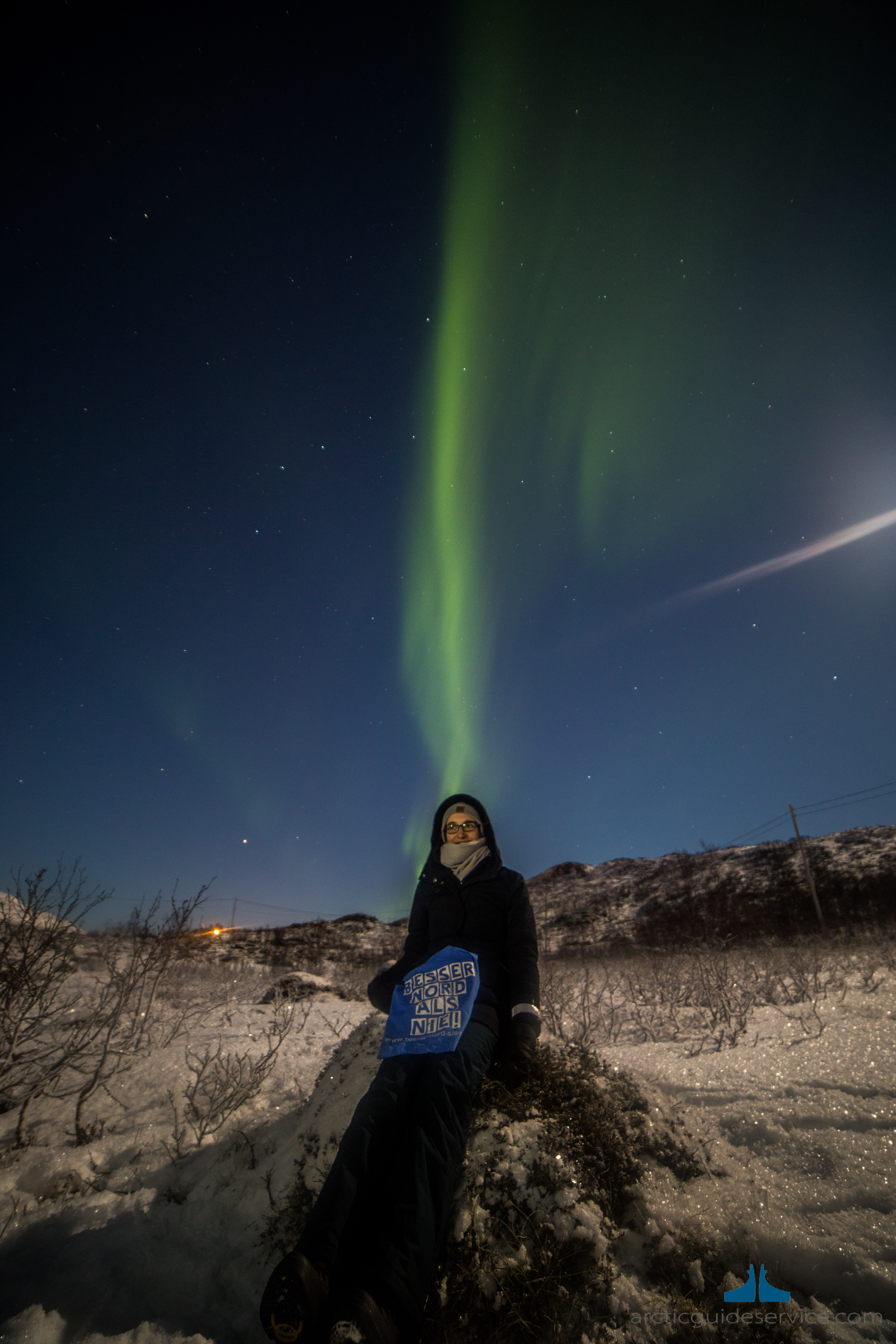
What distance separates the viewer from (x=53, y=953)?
3980mm

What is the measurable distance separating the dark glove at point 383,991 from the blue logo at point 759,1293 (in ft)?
5.72

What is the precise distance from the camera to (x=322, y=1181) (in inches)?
94.2

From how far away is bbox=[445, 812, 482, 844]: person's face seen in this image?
3.63 m

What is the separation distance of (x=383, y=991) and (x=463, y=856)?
0.96 m

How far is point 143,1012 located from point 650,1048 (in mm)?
6706

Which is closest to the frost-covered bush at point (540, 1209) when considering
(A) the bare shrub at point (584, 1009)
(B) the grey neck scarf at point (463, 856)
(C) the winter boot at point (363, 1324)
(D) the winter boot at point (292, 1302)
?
(C) the winter boot at point (363, 1324)

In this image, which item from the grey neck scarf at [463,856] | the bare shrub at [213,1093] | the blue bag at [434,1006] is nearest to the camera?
the blue bag at [434,1006]

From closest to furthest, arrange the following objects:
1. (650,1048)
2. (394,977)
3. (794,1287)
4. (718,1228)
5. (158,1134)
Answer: (794,1287) < (718,1228) < (394,977) < (158,1134) < (650,1048)

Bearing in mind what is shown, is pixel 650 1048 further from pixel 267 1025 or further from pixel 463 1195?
pixel 267 1025

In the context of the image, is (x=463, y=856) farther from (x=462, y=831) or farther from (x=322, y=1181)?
(x=322, y=1181)

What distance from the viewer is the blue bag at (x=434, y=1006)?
229 cm

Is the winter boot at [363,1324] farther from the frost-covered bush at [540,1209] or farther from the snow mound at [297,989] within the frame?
the snow mound at [297,989]

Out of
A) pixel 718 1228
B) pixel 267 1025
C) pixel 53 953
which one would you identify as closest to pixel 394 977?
pixel 718 1228

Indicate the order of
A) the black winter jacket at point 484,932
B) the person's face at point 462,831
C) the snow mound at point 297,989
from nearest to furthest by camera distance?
the black winter jacket at point 484,932 → the person's face at point 462,831 → the snow mound at point 297,989
